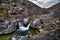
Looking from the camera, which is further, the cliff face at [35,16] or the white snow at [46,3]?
the white snow at [46,3]

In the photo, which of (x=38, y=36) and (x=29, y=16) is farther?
(x=29, y=16)

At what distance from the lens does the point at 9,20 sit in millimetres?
10586

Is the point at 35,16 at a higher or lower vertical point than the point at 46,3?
lower

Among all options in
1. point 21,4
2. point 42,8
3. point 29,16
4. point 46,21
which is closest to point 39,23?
point 46,21

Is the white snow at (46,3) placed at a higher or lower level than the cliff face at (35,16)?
higher

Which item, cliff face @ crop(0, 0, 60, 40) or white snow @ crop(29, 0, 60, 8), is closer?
cliff face @ crop(0, 0, 60, 40)

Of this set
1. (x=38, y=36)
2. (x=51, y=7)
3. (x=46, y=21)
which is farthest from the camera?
(x=51, y=7)

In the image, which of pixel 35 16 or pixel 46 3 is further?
pixel 46 3

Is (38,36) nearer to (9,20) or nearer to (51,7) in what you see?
(9,20)

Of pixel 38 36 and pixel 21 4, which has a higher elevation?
pixel 21 4

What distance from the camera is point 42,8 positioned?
12188 millimetres

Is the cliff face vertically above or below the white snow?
below

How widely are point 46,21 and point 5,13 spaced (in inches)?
113

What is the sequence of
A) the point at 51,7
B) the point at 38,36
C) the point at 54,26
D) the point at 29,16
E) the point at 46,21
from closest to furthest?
the point at 38,36
the point at 54,26
the point at 46,21
the point at 29,16
the point at 51,7
